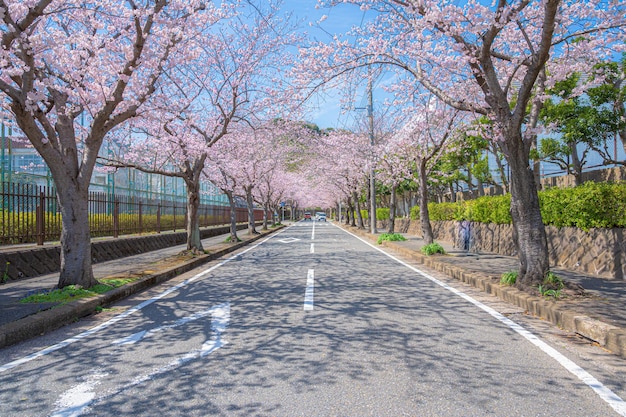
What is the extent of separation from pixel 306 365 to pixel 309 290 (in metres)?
4.09

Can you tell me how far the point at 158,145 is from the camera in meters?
16.8

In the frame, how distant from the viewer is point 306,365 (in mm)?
4125

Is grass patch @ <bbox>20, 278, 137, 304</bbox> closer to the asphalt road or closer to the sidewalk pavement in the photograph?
the sidewalk pavement

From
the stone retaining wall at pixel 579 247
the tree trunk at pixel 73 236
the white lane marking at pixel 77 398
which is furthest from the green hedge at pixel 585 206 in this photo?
the tree trunk at pixel 73 236

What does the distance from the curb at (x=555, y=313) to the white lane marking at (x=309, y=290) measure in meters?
3.23

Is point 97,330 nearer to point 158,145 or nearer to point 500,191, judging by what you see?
point 158,145

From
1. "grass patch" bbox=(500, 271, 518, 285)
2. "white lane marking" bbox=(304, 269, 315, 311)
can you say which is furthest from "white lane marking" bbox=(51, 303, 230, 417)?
"grass patch" bbox=(500, 271, 518, 285)

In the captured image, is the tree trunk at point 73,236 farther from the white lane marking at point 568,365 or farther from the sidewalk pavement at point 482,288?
the white lane marking at point 568,365

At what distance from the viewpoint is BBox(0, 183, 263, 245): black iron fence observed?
11.0m

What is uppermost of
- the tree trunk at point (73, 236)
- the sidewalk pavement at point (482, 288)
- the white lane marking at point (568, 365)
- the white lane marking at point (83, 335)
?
the tree trunk at point (73, 236)

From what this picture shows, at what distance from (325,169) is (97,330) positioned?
29.3m

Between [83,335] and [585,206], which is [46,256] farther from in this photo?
[585,206]

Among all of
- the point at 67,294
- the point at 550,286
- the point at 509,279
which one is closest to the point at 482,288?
the point at 509,279

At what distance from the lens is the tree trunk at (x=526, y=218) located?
7.50 meters
